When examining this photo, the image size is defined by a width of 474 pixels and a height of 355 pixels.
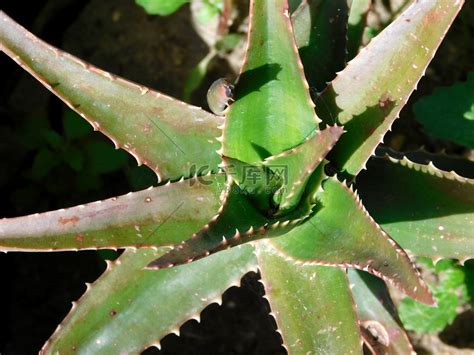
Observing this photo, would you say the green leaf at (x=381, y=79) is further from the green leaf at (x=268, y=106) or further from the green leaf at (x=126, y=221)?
the green leaf at (x=126, y=221)

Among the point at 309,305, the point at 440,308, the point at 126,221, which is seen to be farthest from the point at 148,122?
the point at 440,308

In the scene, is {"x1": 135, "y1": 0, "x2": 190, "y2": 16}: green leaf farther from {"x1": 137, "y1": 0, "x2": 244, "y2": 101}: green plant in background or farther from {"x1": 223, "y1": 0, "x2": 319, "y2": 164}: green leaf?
{"x1": 223, "y1": 0, "x2": 319, "y2": 164}: green leaf

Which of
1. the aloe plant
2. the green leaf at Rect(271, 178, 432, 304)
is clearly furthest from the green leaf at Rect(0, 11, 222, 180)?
the green leaf at Rect(271, 178, 432, 304)

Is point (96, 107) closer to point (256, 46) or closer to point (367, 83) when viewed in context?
point (256, 46)

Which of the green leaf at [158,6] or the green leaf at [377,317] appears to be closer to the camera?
the green leaf at [377,317]

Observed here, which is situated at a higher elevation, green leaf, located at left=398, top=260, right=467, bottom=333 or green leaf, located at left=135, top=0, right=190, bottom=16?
green leaf, located at left=135, top=0, right=190, bottom=16

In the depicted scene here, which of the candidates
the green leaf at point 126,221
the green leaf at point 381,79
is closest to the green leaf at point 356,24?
the green leaf at point 381,79
